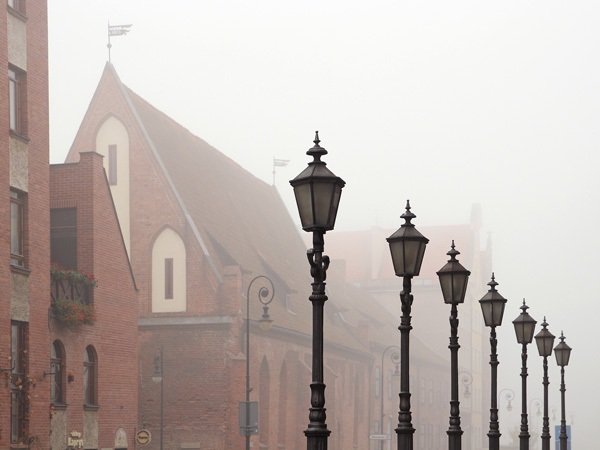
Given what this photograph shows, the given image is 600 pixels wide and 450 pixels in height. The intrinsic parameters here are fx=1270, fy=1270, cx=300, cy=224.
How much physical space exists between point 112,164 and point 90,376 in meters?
13.6

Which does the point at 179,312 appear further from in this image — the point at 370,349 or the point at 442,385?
the point at 442,385

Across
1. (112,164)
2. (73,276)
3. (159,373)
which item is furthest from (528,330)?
(112,164)

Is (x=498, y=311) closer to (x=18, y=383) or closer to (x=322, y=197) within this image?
(x=18, y=383)

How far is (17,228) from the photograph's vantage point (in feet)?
99.7

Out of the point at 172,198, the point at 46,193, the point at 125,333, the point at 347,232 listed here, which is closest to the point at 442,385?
the point at 347,232

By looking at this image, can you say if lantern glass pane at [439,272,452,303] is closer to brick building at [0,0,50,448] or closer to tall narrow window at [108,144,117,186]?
brick building at [0,0,50,448]

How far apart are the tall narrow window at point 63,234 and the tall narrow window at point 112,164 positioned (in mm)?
11234

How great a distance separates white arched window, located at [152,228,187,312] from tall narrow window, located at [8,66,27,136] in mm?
16243

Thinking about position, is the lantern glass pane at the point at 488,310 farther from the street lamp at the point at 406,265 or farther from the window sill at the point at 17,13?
the window sill at the point at 17,13

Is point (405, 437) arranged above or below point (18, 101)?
below

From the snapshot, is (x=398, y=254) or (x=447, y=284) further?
(x=447, y=284)

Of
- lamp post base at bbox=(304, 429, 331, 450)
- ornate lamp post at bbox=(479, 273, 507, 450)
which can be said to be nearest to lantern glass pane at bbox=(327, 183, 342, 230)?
lamp post base at bbox=(304, 429, 331, 450)

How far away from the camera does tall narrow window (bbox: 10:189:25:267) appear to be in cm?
3005

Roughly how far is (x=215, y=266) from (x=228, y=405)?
199 inches
